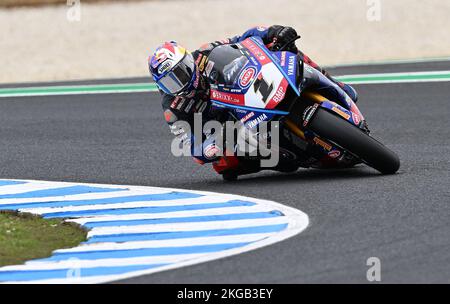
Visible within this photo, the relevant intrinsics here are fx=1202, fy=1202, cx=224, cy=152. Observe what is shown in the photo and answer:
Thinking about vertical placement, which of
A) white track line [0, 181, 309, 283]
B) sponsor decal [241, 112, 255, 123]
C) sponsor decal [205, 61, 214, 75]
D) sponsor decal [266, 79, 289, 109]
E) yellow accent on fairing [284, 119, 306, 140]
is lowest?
white track line [0, 181, 309, 283]

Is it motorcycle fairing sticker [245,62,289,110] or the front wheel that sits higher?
motorcycle fairing sticker [245,62,289,110]

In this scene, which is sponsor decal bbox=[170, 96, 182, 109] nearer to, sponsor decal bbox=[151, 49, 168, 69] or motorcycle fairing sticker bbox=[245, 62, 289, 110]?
sponsor decal bbox=[151, 49, 168, 69]

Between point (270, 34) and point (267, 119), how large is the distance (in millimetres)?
856

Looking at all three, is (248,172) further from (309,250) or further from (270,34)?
(309,250)

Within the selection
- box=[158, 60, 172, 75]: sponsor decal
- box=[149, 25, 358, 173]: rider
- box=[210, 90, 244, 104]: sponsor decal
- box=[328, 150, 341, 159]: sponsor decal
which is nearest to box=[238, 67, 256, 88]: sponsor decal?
box=[210, 90, 244, 104]: sponsor decal

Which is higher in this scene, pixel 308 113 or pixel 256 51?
pixel 256 51

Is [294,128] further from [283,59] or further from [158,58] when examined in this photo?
[158,58]

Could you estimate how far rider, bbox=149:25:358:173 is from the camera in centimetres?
991

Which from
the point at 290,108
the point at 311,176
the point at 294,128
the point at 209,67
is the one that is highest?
the point at 209,67

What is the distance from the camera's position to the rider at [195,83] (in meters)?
9.91

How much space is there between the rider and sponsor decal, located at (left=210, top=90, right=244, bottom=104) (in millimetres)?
156

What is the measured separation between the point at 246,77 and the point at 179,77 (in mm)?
555

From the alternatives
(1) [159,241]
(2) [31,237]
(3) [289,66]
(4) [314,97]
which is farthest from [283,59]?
(2) [31,237]

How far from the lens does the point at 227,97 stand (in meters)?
10.1
